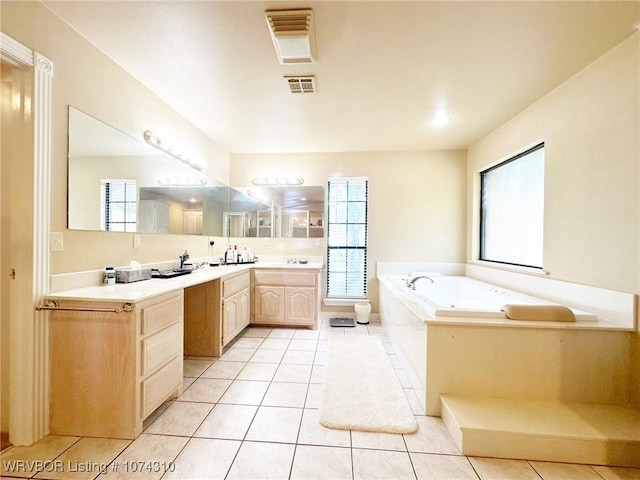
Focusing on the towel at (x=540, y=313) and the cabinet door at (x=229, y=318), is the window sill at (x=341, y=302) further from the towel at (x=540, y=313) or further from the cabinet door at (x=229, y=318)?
the towel at (x=540, y=313)

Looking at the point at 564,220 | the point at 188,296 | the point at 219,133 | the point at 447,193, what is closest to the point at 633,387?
the point at 564,220

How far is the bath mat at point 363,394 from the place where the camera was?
66.2 inches

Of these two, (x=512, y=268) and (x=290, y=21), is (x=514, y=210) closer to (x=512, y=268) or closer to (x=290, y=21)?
(x=512, y=268)

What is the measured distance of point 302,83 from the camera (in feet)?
7.16

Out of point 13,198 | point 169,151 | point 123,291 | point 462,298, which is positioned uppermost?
point 169,151

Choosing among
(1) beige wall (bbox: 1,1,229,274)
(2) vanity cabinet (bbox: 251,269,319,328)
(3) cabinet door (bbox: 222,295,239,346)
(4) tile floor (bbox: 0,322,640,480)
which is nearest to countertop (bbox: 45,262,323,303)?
(1) beige wall (bbox: 1,1,229,274)

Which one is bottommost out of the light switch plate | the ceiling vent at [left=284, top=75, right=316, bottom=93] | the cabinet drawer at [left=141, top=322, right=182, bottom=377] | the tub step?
the tub step

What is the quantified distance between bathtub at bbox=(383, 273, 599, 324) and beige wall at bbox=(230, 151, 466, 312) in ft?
1.30

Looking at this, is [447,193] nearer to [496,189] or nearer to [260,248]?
[496,189]

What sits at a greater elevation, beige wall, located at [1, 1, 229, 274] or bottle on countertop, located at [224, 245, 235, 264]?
beige wall, located at [1, 1, 229, 274]

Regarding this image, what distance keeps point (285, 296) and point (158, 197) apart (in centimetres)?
180

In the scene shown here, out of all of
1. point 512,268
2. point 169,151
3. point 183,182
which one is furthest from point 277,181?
point 512,268

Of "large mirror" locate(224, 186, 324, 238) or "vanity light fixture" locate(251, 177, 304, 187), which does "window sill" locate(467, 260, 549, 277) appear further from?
"vanity light fixture" locate(251, 177, 304, 187)

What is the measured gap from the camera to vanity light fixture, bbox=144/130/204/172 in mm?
2317
